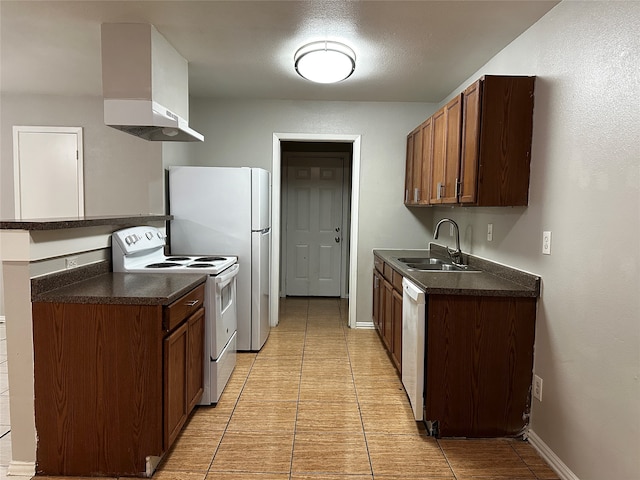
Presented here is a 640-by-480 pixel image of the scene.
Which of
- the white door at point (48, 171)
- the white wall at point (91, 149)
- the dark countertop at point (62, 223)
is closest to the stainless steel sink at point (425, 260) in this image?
the dark countertop at point (62, 223)

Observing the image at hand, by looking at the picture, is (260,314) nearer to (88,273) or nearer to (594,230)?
(88,273)

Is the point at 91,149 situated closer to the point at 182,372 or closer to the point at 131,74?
the point at 131,74

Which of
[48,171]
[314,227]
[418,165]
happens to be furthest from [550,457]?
[48,171]

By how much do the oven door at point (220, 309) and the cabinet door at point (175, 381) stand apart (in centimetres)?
40

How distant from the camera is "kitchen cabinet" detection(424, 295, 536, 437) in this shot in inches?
91.4

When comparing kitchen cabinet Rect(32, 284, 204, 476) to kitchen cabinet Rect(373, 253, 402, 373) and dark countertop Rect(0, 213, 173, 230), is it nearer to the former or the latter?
dark countertop Rect(0, 213, 173, 230)

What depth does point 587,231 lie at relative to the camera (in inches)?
74.5

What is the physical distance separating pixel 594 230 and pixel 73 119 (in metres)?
4.50

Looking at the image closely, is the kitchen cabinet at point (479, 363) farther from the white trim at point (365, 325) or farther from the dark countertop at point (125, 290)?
the white trim at point (365, 325)

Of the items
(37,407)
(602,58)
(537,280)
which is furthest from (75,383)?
(602,58)

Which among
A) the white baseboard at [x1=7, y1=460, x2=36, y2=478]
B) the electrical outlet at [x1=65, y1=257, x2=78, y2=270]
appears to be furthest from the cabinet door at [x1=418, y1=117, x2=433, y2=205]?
the white baseboard at [x1=7, y1=460, x2=36, y2=478]

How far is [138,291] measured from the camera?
2.06m

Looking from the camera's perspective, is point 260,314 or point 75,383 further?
point 260,314

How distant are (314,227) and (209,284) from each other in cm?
334
